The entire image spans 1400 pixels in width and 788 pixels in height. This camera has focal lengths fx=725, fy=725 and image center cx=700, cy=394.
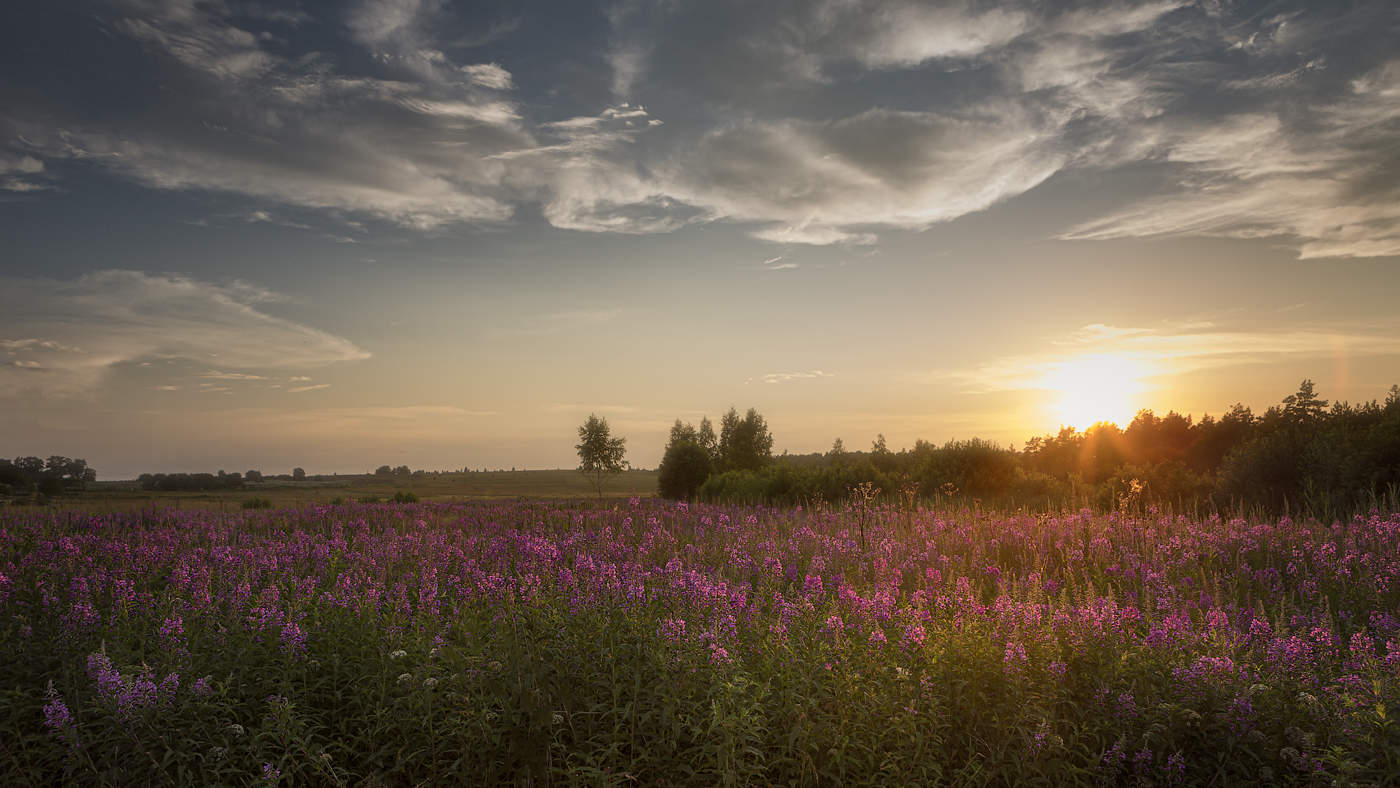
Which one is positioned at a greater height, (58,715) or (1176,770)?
(58,715)

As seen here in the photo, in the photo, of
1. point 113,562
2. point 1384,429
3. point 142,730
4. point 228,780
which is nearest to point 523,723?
point 228,780

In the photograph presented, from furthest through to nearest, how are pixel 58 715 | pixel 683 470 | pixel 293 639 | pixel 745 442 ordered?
1. pixel 745 442
2. pixel 683 470
3. pixel 293 639
4. pixel 58 715

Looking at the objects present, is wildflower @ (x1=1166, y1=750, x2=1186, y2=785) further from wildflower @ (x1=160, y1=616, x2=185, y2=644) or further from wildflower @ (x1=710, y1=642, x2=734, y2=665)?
wildflower @ (x1=160, y1=616, x2=185, y2=644)

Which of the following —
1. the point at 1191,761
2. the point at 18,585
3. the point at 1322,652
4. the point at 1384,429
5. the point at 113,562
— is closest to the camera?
the point at 1191,761

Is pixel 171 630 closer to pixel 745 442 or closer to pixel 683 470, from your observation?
pixel 683 470

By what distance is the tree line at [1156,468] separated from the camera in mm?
13523

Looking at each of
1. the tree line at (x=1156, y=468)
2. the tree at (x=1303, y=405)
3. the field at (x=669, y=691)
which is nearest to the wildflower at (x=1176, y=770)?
the field at (x=669, y=691)

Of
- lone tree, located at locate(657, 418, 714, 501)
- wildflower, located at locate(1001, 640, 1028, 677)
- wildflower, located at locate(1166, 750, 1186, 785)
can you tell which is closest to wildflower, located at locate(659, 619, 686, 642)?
wildflower, located at locate(1001, 640, 1028, 677)

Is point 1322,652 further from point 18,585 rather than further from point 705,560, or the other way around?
point 18,585

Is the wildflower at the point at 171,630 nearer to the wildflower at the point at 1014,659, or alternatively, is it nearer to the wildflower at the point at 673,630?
the wildflower at the point at 673,630

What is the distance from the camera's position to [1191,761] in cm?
454

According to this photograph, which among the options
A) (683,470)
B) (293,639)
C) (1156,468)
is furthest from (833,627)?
(683,470)

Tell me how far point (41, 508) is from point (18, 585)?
907 cm

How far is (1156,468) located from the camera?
2059cm
